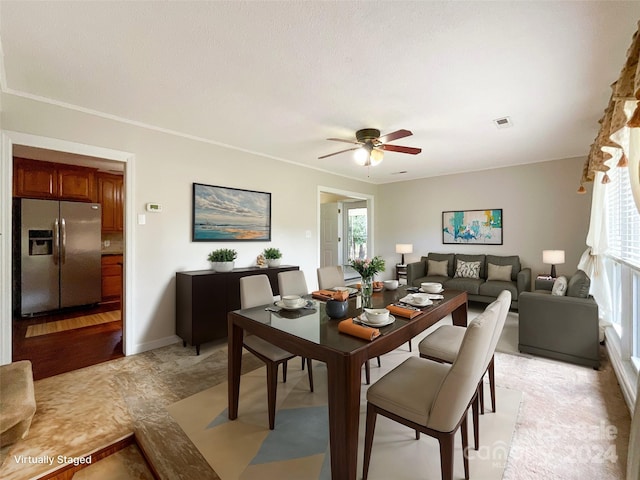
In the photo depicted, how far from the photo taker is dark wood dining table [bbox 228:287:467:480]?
4.26 feet

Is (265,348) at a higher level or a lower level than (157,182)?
lower

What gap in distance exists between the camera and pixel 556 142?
3738mm

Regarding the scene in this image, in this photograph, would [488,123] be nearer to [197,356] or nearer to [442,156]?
[442,156]

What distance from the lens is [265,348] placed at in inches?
80.5

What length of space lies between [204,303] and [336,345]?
2221 millimetres

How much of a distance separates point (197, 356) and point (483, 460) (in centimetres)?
262

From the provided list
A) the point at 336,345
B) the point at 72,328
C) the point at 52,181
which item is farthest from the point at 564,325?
the point at 52,181

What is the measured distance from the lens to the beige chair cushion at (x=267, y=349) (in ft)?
6.31

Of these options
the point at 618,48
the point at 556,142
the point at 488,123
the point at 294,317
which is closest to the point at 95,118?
the point at 294,317

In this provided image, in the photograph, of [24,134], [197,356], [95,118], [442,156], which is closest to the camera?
[24,134]

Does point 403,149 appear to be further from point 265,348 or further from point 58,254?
point 58,254

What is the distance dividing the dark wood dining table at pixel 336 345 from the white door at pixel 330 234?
5265mm

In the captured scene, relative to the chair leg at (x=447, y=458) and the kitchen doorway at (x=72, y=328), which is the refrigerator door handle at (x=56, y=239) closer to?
the kitchen doorway at (x=72, y=328)

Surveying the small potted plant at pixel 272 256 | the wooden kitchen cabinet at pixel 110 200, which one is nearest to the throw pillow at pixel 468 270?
the small potted plant at pixel 272 256
